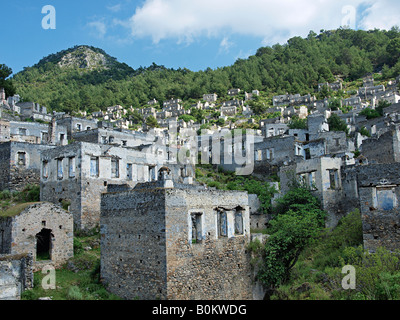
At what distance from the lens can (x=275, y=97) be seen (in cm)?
9669

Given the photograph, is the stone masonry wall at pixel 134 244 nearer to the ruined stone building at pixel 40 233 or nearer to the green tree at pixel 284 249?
the ruined stone building at pixel 40 233

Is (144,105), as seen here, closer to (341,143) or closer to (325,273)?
(341,143)

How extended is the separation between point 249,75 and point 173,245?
110948 millimetres

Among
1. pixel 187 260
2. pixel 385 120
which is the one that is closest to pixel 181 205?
pixel 187 260

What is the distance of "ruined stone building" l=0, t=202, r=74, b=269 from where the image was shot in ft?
61.9

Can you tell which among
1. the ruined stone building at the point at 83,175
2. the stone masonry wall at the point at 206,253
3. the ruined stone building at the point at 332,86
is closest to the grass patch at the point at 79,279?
the ruined stone building at the point at 83,175

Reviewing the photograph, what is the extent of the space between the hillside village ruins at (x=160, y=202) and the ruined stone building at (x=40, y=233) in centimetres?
5

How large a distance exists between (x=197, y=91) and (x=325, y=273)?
10182cm

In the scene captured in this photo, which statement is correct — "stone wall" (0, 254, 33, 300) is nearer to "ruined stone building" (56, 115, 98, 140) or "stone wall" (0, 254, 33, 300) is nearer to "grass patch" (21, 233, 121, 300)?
"grass patch" (21, 233, 121, 300)

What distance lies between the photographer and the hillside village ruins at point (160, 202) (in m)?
16.3

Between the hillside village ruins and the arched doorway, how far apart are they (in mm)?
74

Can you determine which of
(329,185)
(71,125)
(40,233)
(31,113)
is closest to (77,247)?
(40,233)

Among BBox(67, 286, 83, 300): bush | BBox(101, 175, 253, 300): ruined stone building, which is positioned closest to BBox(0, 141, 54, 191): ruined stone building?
BBox(101, 175, 253, 300): ruined stone building
